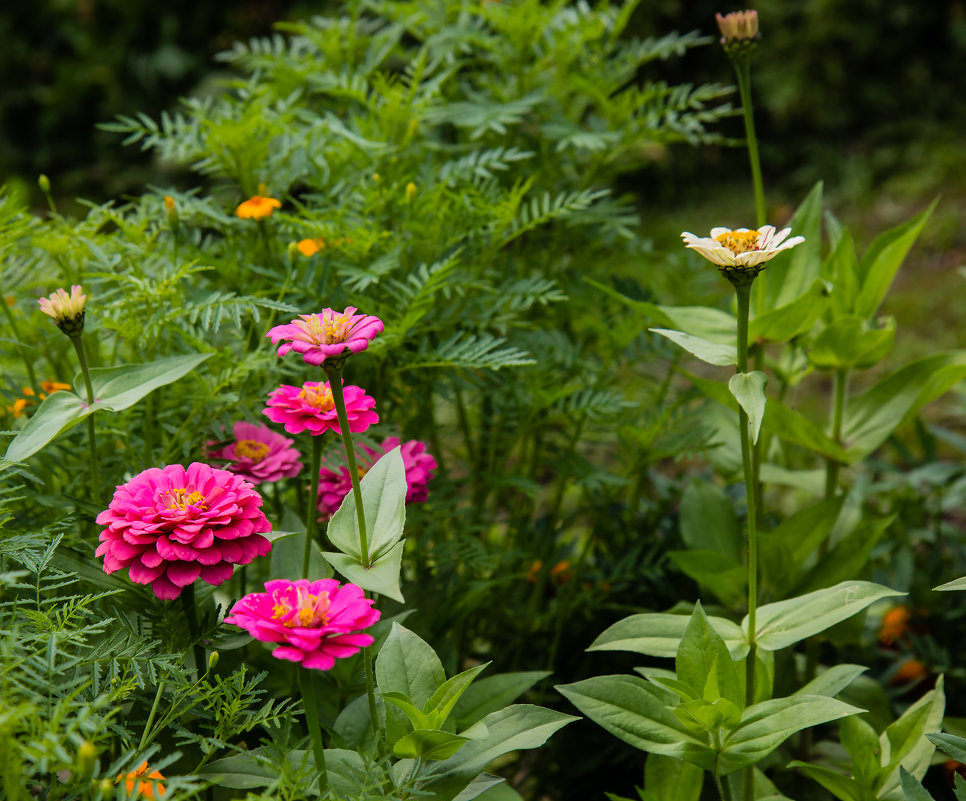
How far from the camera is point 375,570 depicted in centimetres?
66

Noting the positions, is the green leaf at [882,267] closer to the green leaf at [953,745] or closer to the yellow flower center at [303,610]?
the green leaf at [953,745]

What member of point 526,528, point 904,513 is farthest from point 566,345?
point 904,513

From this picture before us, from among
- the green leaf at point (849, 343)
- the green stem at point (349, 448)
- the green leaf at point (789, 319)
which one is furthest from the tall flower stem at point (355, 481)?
the green leaf at point (849, 343)

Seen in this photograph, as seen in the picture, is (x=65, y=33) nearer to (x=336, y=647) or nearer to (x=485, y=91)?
(x=485, y=91)

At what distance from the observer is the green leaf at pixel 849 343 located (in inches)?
39.0

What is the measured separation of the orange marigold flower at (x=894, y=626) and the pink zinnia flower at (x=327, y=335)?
2.98 ft

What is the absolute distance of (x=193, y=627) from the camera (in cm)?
71

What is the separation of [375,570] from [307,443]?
26 cm

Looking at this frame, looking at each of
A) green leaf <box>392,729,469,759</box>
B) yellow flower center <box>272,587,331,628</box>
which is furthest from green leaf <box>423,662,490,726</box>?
yellow flower center <box>272,587,331,628</box>

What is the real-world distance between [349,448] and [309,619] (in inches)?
4.6

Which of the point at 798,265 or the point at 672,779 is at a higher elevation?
the point at 798,265

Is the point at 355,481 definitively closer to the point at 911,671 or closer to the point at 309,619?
the point at 309,619

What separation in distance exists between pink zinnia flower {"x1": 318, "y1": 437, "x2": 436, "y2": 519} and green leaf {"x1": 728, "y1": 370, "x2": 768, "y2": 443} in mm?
314

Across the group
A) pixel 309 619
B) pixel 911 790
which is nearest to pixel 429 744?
pixel 309 619
